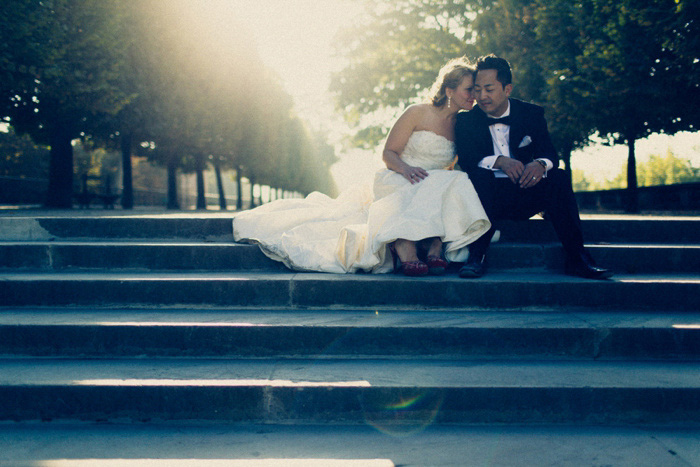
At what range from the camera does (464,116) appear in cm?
470

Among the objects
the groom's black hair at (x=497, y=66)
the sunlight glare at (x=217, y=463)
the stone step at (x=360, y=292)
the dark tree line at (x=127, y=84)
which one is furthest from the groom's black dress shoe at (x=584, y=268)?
the dark tree line at (x=127, y=84)

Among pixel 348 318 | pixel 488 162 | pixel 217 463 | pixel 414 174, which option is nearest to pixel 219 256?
pixel 348 318

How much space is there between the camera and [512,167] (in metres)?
4.32

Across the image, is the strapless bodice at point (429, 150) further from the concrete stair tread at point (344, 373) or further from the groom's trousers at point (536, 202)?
the concrete stair tread at point (344, 373)

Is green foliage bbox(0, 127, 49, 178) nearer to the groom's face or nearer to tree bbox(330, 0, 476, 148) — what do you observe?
tree bbox(330, 0, 476, 148)

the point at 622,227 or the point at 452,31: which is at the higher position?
the point at 452,31

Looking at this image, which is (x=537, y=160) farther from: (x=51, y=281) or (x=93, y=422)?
(x=51, y=281)

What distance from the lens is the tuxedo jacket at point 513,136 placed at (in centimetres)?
461

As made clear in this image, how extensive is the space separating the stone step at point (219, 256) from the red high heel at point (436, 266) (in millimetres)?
695

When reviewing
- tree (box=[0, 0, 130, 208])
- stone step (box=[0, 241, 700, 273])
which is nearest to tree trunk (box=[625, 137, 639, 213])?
stone step (box=[0, 241, 700, 273])

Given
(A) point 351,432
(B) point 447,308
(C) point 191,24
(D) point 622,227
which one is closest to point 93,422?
(A) point 351,432

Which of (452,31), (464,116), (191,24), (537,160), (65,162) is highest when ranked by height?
(191,24)

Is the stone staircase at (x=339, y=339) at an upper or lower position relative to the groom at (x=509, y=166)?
lower

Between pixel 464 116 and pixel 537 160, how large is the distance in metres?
0.82
